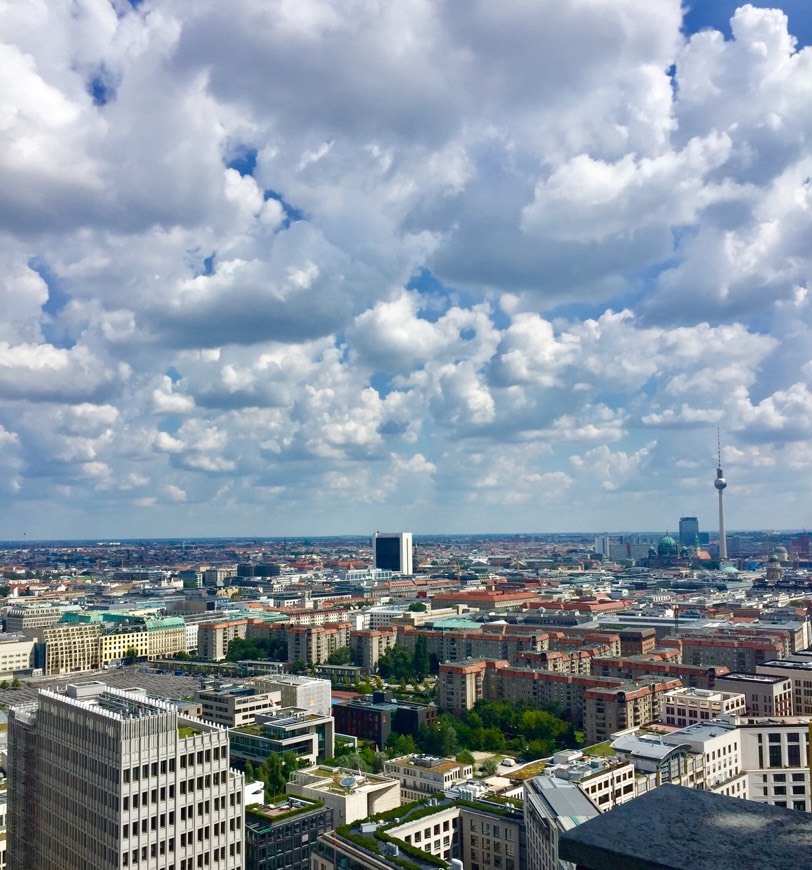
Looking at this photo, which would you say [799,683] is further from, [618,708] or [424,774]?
[424,774]

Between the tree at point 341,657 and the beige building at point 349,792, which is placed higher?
the beige building at point 349,792

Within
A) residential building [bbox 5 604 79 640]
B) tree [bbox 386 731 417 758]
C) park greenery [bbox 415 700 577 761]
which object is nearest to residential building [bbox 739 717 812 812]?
park greenery [bbox 415 700 577 761]

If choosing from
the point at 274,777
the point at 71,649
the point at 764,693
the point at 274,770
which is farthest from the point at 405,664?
the point at 274,777

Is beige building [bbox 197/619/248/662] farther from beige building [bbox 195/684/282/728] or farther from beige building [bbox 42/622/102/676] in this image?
beige building [bbox 195/684/282/728]

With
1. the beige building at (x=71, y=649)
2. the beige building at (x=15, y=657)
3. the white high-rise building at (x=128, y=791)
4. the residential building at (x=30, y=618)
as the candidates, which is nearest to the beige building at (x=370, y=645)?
the beige building at (x=71, y=649)

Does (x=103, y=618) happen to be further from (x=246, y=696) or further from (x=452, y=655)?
(x=246, y=696)

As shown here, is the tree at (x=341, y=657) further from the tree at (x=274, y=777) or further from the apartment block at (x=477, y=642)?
the tree at (x=274, y=777)
